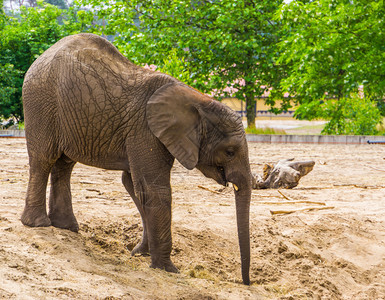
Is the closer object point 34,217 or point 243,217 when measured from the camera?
point 243,217

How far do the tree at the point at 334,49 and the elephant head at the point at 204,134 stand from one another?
564 inches

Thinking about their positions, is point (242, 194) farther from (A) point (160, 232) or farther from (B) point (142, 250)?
(B) point (142, 250)

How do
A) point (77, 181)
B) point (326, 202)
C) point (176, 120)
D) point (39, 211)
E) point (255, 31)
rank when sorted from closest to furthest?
point (176, 120), point (39, 211), point (326, 202), point (77, 181), point (255, 31)

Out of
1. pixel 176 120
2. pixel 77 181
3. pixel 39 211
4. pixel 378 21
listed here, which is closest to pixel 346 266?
pixel 176 120

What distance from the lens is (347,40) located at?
1880 cm

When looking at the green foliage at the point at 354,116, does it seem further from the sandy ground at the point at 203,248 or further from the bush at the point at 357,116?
the sandy ground at the point at 203,248

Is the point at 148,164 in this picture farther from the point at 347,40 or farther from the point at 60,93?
the point at 347,40

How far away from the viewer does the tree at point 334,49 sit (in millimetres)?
18344

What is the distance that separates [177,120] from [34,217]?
72.9 inches

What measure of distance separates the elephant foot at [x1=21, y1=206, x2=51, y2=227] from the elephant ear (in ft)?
5.25

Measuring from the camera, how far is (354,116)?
18125 mm

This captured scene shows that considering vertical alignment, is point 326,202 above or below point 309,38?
below

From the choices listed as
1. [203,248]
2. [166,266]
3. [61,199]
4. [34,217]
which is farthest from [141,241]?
[34,217]

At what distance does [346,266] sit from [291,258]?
1.91 ft
